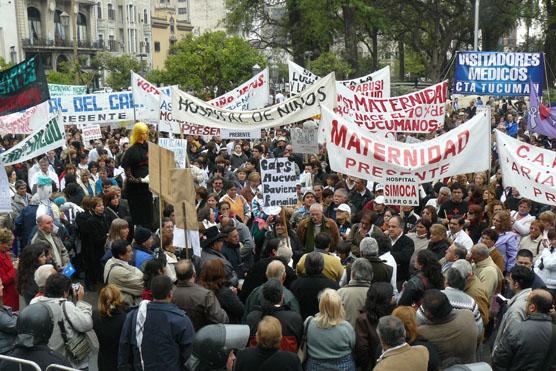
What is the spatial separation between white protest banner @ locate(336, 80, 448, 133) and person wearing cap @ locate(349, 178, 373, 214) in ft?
5.00

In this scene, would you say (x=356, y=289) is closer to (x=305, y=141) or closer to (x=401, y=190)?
(x=401, y=190)

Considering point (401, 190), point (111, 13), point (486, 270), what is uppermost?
point (111, 13)

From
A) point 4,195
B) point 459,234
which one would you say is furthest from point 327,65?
point 4,195

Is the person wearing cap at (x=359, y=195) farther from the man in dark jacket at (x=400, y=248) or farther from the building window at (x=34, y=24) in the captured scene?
the building window at (x=34, y=24)

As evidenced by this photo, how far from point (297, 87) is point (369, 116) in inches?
193

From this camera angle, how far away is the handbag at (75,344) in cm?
614

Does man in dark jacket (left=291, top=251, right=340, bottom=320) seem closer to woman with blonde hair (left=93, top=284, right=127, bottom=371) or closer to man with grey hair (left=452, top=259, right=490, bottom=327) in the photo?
man with grey hair (left=452, top=259, right=490, bottom=327)

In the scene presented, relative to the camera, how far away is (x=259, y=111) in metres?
12.7

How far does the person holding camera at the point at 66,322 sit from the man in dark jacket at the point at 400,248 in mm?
3830

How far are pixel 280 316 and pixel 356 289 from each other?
937 millimetres

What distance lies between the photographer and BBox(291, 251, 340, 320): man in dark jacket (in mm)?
7117

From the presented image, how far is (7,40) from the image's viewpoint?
224 feet

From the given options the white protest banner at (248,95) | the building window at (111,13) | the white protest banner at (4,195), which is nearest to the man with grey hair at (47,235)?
Answer: the white protest banner at (4,195)

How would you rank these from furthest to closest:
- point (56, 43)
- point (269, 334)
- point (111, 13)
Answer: point (111, 13), point (56, 43), point (269, 334)
